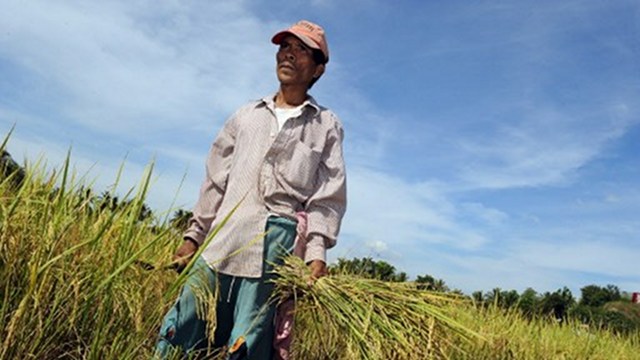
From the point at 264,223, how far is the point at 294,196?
162mm

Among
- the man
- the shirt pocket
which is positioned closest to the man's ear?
the man

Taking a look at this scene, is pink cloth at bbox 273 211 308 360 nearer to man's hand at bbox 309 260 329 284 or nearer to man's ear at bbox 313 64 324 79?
man's hand at bbox 309 260 329 284

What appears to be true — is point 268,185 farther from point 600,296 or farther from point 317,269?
point 600,296

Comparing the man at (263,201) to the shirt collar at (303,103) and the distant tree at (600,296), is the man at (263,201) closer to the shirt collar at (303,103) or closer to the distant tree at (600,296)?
the shirt collar at (303,103)

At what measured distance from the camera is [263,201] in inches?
112

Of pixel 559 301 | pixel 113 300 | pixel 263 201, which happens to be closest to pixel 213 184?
pixel 263 201

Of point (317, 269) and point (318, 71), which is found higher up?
point (318, 71)

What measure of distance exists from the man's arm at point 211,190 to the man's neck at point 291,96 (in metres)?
→ 0.25

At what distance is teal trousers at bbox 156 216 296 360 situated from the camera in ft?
8.96

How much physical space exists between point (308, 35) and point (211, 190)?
756mm

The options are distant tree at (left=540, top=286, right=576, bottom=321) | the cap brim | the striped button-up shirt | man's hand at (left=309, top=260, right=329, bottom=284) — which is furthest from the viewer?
distant tree at (left=540, top=286, right=576, bottom=321)

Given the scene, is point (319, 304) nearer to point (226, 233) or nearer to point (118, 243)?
point (226, 233)

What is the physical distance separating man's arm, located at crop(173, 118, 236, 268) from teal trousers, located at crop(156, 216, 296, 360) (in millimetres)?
216

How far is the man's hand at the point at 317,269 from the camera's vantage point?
8.86 feet
